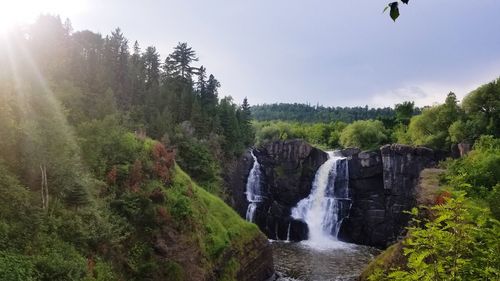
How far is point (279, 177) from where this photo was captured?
62688 mm

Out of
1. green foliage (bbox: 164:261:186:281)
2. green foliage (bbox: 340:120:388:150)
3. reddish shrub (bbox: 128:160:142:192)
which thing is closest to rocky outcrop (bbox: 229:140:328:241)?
green foliage (bbox: 340:120:388:150)

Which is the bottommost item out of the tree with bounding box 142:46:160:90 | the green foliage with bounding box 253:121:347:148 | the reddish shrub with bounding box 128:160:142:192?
the reddish shrub with bounding box 128:160:142:192

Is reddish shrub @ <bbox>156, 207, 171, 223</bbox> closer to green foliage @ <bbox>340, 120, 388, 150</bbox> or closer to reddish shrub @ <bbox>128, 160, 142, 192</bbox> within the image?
reddish shrub @ <bbox>128, 160, 142, 192</bbox>

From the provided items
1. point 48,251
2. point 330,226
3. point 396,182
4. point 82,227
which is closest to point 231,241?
point 82,227

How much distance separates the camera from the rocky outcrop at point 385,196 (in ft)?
181

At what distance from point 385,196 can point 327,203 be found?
25.5 feet

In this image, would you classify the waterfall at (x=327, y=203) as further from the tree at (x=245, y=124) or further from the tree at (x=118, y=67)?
the tree at (x=118, y=67)

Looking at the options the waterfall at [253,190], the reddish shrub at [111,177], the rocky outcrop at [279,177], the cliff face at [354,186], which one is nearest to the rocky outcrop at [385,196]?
the cliff face at [354,186]

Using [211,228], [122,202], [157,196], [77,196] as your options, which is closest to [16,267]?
[77,196]

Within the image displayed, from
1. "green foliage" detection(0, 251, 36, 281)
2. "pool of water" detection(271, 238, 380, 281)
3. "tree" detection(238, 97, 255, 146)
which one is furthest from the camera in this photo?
"tree" detection(238, 97, 255, 146)

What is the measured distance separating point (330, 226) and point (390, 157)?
12.3 m

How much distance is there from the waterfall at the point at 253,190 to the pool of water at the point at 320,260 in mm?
7661

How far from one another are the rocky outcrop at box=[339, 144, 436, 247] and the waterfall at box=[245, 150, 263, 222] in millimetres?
12300

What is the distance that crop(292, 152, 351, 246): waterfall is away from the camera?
56031 mm
